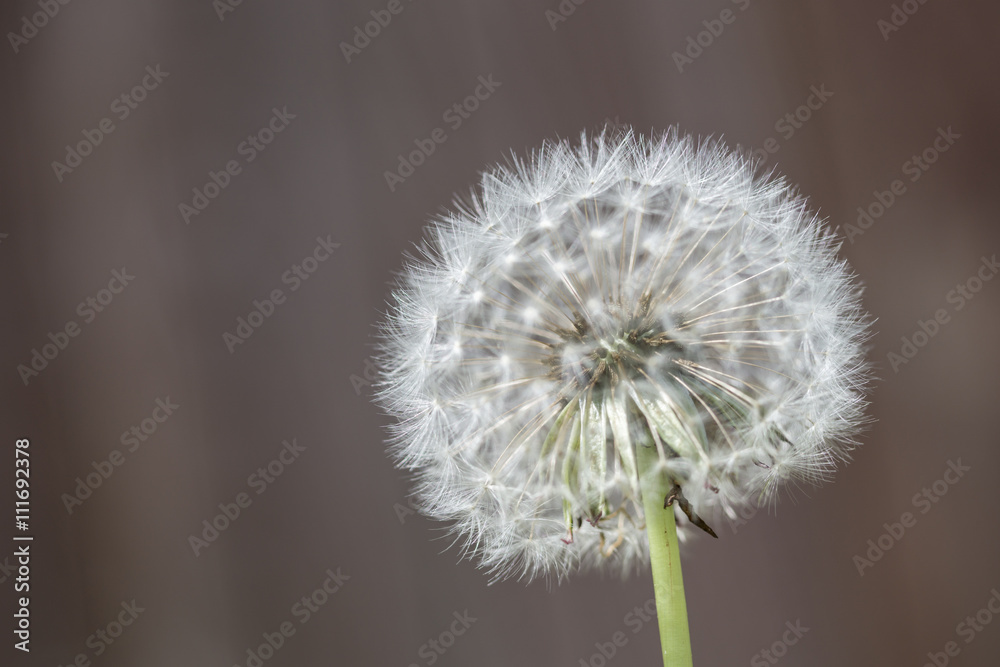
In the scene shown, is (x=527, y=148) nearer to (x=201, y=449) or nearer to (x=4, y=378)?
(x=201, y=449)

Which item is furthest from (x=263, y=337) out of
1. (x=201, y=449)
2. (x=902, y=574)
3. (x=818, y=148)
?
(x=902, y=574)

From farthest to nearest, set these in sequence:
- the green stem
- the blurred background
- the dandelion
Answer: the blurred background, the dandelion, the green stem

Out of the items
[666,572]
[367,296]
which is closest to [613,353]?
[666,572]

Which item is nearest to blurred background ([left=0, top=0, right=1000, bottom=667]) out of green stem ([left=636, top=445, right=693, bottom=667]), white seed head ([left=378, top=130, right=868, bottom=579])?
white seed head ([left=378, top=130, right=868, bottom=579])

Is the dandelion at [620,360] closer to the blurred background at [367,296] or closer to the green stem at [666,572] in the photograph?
the green stem at [666,572]

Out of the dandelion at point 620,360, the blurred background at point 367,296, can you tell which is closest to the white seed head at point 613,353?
the dandelion at point 620,360

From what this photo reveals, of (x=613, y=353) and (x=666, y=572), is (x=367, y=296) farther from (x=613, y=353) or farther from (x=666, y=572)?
(x=666, y=572)

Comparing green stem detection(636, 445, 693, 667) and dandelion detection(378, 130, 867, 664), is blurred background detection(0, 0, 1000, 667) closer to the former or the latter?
dandelion detection(378, 130, 867, 664)

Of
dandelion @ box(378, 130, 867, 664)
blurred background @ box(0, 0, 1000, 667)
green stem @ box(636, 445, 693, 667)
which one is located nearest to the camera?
green stem @ box(636, 445, 693, 667)
